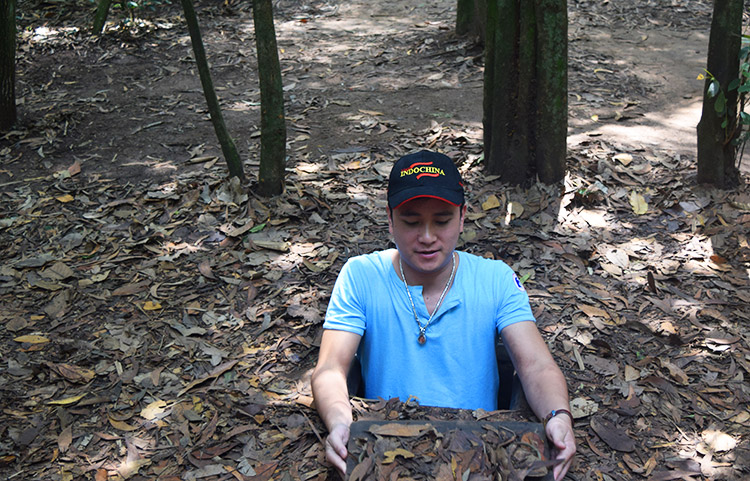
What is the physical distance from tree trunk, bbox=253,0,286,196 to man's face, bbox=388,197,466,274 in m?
2.43

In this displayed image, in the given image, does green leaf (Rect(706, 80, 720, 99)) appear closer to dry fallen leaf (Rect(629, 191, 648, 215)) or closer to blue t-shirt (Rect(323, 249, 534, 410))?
dry fallen leaf (Rect(629, 191, 648, 215))

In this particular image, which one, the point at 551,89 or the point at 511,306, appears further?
the point at 551,89

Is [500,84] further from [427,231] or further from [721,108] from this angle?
[427,231]

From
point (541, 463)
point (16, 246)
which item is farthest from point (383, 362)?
point (16, 246)

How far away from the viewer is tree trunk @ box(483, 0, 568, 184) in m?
4.82

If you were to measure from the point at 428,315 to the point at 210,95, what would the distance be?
3060mm

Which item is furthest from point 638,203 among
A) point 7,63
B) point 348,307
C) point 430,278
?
point 7,63

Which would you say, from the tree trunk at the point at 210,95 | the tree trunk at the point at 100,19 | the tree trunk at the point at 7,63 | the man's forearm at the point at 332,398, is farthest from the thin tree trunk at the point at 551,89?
the tree trunk at the point at 100,19

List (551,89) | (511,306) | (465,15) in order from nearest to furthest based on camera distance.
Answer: (511,306)
(551,89)
(465,15)


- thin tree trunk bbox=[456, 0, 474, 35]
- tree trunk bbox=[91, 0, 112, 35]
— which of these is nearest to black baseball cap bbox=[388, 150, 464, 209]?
thin tree trunk bbox=[456, 0, 474, 35]

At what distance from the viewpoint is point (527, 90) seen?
16.4 feet

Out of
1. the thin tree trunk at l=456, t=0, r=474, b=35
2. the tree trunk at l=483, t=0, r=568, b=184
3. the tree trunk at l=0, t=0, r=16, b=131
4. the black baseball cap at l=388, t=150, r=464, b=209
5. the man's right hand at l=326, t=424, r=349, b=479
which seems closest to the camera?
the man's right hand at l=326, t=424, r=349, b=479

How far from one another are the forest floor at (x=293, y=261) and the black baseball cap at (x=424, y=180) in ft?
3.00

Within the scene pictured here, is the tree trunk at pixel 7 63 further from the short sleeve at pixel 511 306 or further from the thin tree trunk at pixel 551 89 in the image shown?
the short sleeve at pixel 511 306
